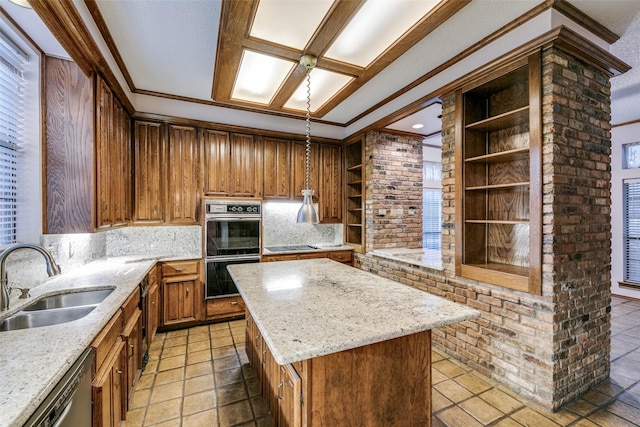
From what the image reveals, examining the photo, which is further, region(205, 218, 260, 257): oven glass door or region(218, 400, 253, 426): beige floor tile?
region(205, 218, 260, 257): oven glass door

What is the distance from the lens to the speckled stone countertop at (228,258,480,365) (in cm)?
121

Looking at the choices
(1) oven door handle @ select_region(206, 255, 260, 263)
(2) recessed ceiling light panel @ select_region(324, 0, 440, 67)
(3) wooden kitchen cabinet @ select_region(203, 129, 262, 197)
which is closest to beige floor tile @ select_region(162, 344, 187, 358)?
(1) oven door handle @ select_region(206, 255, 260, 263)

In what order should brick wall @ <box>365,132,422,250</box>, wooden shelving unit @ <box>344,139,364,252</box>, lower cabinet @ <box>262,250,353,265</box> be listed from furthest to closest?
wooden shelving unit @ <box>344,139,364,252</box>
brick wall @ <box>365,132,422,250</box>
lower cabinet @ <box>262,250,353,265</box>

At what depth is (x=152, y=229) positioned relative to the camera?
149 inches

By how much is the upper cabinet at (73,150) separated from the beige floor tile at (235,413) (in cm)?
174

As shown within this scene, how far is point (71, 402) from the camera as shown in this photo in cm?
111

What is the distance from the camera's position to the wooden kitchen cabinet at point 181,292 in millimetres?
3422

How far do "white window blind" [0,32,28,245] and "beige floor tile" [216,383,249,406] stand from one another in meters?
1.85

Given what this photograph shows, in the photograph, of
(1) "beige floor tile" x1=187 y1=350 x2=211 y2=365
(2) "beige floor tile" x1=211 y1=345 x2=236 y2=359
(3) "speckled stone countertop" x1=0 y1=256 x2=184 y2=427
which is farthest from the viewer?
(2) "beige floor tile" x1=211 y1=345 x2=236 y2=359

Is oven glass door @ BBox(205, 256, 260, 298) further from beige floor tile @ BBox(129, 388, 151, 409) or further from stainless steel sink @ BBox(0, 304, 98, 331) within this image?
stainless steel sink @ BBox(0, 304, 98, 331)

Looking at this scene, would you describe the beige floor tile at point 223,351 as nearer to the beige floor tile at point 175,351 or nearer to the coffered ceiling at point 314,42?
the beige floor tile at point 175,351

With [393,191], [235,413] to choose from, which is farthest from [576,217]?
[235,413]

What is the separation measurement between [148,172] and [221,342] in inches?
89.2

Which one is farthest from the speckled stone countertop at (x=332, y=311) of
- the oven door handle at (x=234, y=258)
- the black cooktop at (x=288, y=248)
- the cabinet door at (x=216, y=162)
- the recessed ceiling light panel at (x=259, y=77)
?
the recessed ceiling light panel at (x=259, y=77)
